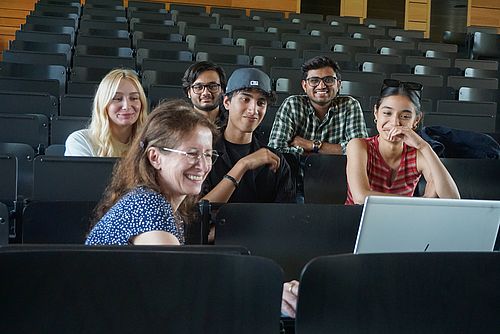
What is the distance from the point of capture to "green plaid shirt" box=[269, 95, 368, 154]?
165 inches

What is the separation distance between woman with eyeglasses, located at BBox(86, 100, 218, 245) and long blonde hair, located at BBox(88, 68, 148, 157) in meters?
1.33

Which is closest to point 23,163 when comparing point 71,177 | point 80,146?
point 80,146

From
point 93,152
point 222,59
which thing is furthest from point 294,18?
point 93,152

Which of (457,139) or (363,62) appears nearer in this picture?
(457,139)

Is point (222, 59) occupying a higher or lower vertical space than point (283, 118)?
higher

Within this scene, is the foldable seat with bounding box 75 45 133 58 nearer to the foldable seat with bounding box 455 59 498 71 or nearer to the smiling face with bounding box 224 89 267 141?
the foldable seat with bounding box 455 59 498 71

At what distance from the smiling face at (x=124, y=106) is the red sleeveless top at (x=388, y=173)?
0.99 metres

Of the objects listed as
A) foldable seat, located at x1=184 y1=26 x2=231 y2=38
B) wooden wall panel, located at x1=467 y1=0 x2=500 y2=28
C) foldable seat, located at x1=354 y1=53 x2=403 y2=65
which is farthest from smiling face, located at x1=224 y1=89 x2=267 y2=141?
wooden wall panel, located at x1=467 y1=0 x2=500 y2=28

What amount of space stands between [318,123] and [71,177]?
1759mm

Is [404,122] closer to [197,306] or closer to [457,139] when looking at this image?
[457,139]

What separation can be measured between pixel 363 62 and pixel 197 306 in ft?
21.7

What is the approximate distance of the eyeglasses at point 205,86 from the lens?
12.9ft

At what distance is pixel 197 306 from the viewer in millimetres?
1303

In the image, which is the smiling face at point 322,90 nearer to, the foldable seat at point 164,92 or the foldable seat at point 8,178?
the foldable seat at point 164,92
